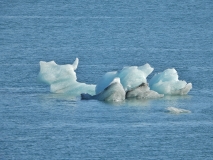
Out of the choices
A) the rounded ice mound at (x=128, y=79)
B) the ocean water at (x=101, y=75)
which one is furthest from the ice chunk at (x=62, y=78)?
the rounded ice mound at (x=128, y=79)

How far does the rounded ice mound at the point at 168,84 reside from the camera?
38.2 metres

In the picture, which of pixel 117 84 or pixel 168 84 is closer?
pixel 117 84

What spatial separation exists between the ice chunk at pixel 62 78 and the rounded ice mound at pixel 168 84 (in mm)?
2034

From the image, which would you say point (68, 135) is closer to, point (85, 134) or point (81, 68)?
point (85, 134)

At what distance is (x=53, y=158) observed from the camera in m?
31.0

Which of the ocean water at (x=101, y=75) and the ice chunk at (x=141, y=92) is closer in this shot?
the ocean water at (x=101, y=75)

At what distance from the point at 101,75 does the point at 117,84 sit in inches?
283

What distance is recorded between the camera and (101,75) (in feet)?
143

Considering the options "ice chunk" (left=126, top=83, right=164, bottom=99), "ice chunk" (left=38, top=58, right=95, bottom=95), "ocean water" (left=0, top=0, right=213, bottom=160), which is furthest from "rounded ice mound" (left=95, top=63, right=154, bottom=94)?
"ice chunk" (left=38, top=58, right=95, bottom=95)

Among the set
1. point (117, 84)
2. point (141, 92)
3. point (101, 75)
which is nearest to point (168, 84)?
point (141, 92)

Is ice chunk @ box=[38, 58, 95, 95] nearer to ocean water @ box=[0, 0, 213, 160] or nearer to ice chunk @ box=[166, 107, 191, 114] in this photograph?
ocean water @ box=[0, 0, 213, 160]

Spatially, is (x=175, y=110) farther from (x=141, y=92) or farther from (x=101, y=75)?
(x=101, y=75)

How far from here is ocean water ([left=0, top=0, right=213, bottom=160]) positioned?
32.5 metres

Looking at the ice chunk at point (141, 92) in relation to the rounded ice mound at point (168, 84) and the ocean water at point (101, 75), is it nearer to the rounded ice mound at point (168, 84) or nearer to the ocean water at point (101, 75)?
the ocean water at point (101, 75)
